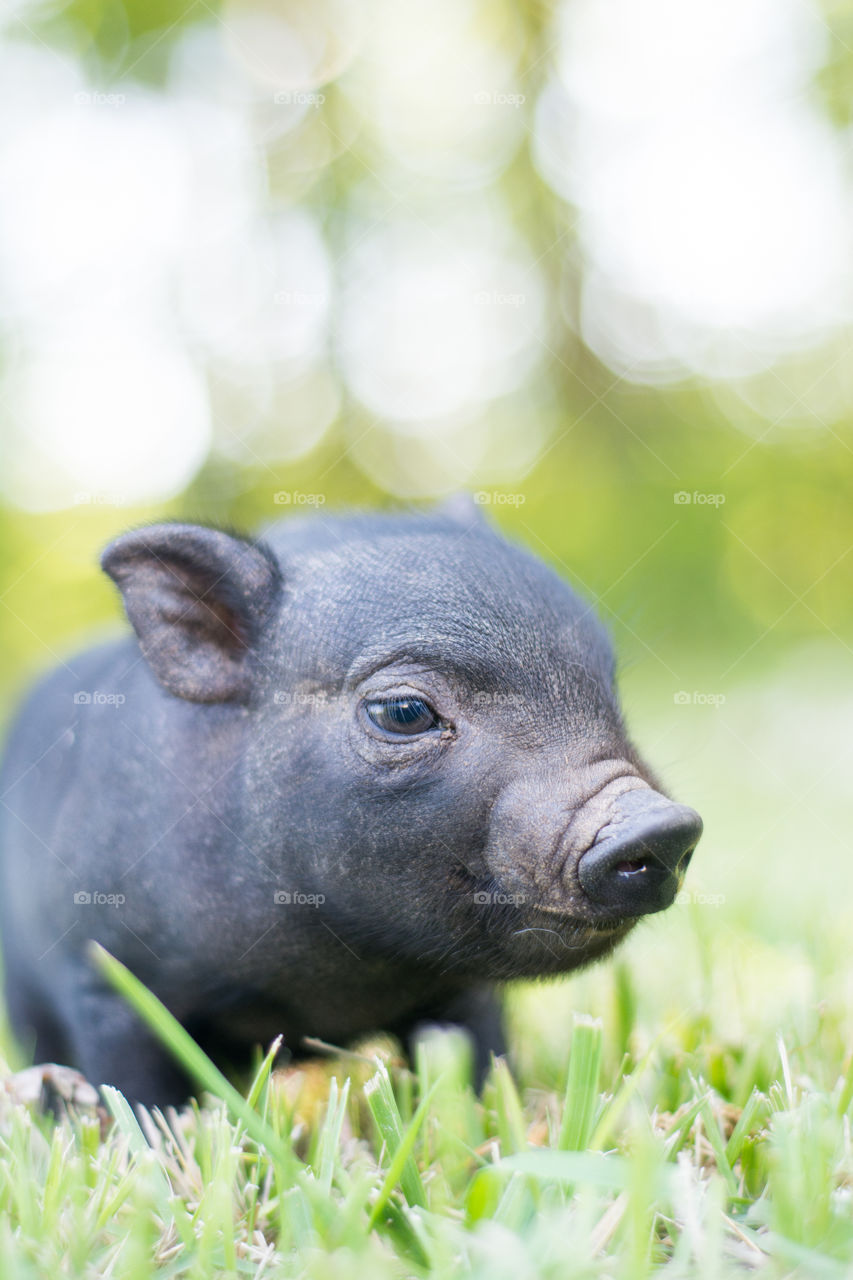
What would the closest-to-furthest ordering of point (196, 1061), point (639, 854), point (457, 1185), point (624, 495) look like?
→ point (196, 1061) → point (457, 1185) → point (639, 854) → point (624, 495)

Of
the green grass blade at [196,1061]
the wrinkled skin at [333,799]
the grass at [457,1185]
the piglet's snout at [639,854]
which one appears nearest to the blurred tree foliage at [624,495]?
the wrinkled skin at [333,799]

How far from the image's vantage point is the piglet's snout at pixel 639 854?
6.54 feet

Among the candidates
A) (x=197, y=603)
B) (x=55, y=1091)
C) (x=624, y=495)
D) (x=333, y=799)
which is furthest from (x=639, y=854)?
(x=624, y=495)

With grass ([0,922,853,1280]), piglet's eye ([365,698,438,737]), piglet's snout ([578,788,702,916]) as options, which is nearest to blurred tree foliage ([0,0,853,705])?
piglet's eye ([365,698,438,737])

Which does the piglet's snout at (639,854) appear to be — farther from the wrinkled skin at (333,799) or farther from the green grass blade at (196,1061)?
the green grass blade at (196,1061)

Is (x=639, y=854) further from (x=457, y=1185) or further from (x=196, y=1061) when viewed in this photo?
(x=196, y=1061)

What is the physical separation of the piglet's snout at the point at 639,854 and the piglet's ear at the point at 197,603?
104 cm

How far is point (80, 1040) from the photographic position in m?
2.76

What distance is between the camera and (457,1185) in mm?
1854

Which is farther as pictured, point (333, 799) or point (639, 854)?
point (333, 799)

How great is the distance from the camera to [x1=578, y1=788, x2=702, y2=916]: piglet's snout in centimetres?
199

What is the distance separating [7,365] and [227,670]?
44.9 ft

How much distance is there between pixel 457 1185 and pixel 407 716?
0.93 metres

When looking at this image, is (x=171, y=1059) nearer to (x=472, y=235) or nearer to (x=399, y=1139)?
(x=399, y=1139)
